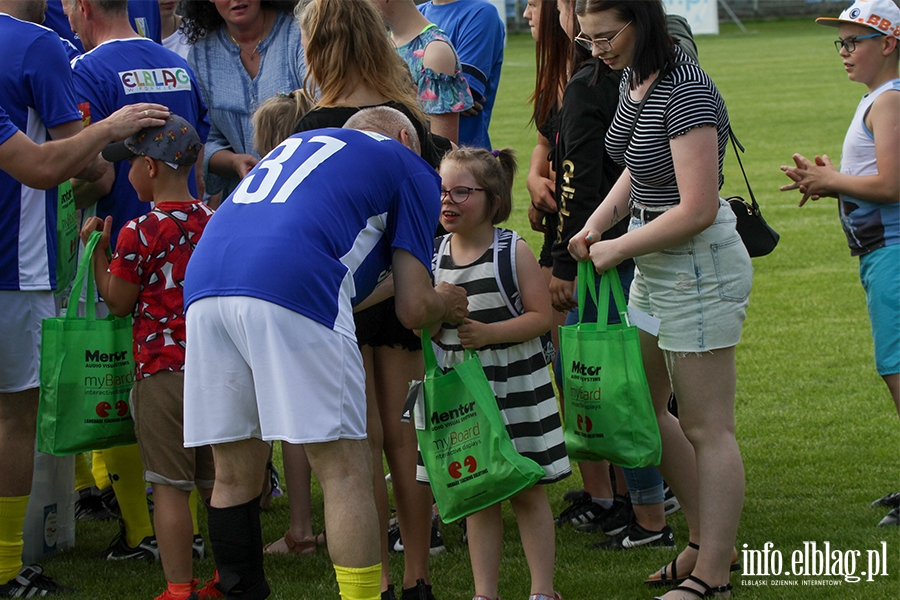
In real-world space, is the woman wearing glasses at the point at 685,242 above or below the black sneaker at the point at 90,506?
above

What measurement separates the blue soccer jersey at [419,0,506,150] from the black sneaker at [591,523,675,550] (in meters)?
2.03

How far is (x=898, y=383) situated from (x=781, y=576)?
1.02 metres

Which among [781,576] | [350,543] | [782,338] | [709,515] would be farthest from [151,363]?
[782,338]

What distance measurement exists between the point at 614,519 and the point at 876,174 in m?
1.82

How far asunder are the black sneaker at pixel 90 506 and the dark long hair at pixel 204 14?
2279 millimetres

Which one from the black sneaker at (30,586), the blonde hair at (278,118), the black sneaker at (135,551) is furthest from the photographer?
the black sneaker at (135,551)

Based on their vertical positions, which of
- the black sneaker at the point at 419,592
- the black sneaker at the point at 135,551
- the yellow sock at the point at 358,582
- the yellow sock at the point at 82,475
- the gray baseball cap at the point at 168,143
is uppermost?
the gray baseball cap at the point at 168,143

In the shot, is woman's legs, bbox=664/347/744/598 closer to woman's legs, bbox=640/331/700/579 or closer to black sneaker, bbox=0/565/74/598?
woman's legs, bbox=640/331/700/579

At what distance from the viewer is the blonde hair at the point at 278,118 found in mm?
4273

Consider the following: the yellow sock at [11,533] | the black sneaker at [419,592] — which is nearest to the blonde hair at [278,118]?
the yellow sock at [11,533]

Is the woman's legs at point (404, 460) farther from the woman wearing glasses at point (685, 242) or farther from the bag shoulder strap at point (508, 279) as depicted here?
the woman wearing glasses at point (685, 242)

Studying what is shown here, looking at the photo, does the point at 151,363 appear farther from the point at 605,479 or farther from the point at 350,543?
the point at 605,479

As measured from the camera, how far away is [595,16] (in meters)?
3.49

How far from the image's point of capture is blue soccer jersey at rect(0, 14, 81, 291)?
3.90m
